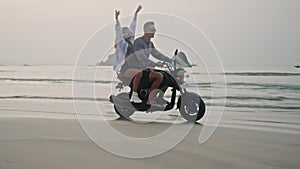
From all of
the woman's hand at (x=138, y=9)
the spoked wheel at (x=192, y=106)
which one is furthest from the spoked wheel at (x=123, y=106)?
the woman's hand at (x=138, y=9)

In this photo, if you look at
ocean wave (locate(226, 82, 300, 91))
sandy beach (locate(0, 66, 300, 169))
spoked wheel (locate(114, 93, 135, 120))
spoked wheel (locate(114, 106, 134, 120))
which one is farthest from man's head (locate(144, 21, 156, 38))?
ocean wave (locate(226, 82, 300, 91))

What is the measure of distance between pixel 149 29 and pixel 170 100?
82 centimetres

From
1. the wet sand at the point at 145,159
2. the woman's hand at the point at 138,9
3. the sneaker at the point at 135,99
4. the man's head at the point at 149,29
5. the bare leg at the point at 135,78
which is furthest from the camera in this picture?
the sneaker at the point at 135,99

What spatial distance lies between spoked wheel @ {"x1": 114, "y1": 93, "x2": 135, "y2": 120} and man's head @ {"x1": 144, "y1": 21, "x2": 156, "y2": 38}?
31.0 inches

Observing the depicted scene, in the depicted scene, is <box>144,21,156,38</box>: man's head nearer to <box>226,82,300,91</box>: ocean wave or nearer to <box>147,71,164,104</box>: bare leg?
<box>147,71,164,104</box>: bare leg

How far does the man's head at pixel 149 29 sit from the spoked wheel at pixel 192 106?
32.3 inches

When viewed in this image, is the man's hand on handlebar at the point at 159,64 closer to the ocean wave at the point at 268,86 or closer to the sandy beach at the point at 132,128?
the sandy beach at the point at 132,128

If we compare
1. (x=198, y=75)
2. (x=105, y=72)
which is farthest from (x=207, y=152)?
(x=105, y=72)

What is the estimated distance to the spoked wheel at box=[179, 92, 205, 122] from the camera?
4.10m

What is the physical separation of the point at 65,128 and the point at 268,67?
197cm

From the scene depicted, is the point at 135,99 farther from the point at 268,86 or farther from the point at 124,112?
the point at 268,86

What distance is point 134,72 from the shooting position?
12.3ft

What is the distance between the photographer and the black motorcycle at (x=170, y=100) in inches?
154

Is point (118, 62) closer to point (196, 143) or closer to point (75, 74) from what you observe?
point (75, 74)
